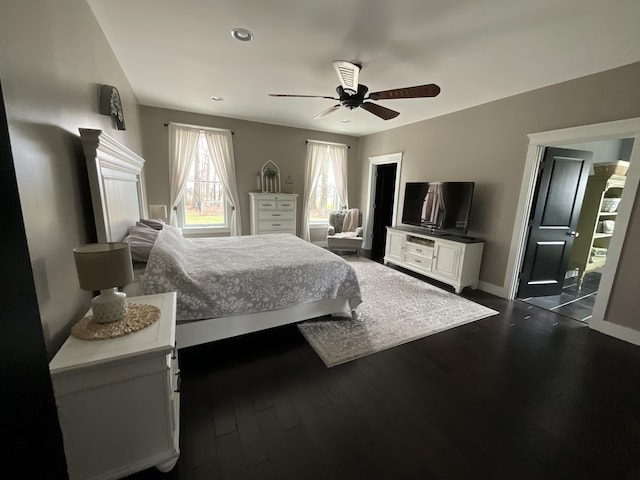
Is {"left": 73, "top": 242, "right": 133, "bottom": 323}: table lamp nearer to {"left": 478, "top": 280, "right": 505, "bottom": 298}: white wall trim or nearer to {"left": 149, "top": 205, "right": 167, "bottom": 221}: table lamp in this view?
{"left": 149, "top": 205, "right": 167, "bottom": 221}: table lamp

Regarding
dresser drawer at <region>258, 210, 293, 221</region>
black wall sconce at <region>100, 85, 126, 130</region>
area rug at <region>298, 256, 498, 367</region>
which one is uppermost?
black wall sconce at <region>100, 85, 126, 130</region>

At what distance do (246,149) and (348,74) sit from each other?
10.2ft

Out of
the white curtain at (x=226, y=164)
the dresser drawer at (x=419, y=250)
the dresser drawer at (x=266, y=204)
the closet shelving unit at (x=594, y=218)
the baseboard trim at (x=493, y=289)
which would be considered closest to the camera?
the baseboard trim at (x=493, y=289)

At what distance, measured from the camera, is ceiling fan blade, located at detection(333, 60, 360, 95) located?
2.39 m

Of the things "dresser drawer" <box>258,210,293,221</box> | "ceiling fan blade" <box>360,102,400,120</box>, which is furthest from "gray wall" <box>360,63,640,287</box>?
"dresser drawer" <box>258,210,293,221</box>

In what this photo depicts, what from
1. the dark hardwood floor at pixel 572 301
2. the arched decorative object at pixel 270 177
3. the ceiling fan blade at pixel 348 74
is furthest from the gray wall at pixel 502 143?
the arched decorative object at pixel 270 177

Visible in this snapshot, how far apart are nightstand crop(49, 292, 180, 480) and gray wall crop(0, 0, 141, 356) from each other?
8.7 inches

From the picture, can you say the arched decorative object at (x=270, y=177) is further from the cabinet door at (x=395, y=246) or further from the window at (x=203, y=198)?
the cabinet door at (x=395, y=246)

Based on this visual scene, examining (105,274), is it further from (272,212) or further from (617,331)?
(617,331)

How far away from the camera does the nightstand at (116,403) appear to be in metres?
1.05

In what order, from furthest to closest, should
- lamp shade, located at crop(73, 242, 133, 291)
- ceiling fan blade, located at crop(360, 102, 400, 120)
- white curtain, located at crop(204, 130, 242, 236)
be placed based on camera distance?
white curtain, located at crop(204, 130, 242, 236) → ceiling fan blade, located at crop(360, 102, 400, 120) → lamp shade, located at crop(73, 242, 133, 291)

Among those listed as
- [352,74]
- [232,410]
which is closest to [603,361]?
[232,410]

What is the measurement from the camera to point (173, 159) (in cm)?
455

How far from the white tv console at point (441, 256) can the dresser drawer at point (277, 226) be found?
210 cm
